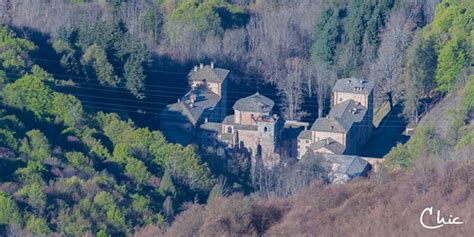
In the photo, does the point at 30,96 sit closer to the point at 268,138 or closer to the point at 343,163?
the point at 268,138

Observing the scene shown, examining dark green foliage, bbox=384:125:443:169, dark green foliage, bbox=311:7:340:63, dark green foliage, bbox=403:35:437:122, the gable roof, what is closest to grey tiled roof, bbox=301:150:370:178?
dark green foliage, bbox=384:125:443:169

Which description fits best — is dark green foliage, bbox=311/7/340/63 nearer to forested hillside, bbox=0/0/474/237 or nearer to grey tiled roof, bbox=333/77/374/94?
forested hillside, bbox=0/0/474/237

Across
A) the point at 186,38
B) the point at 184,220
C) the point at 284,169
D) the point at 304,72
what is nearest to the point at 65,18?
the point at 186,38

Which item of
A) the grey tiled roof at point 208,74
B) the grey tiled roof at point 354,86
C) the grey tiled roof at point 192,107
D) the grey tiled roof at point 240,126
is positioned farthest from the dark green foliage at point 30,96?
the grey tiled roof at point 354,86

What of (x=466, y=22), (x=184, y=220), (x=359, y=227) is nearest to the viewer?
(x=359, y=227)

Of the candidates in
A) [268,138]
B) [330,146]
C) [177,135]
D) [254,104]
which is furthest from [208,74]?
[330,146]

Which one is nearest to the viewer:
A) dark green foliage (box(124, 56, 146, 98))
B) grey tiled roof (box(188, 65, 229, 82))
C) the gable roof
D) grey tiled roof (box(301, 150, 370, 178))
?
grey tiled roof (box(301, 150, 370, 178))

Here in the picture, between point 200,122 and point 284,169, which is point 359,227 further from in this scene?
point 200,122
